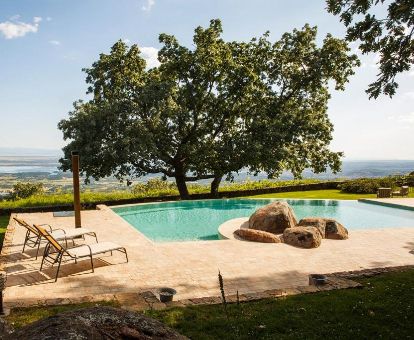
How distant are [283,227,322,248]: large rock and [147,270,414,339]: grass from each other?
184 inches

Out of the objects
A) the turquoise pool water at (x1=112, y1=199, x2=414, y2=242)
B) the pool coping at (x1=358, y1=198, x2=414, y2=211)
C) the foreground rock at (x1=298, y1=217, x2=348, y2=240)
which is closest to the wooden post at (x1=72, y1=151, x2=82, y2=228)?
the turquoise pool water at (x1=112, y1=199, x2=414, y2=242)

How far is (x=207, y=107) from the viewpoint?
25.5 meters

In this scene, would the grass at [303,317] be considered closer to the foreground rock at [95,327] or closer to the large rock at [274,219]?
the foreground rock at [95,327]

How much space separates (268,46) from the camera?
25781mm

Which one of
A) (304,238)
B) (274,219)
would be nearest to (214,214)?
(274,219)

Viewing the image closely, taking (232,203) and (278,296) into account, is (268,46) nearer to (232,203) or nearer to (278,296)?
(232,203)

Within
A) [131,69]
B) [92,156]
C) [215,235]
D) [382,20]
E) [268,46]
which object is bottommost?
[215,235]

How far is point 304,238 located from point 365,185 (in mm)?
18082

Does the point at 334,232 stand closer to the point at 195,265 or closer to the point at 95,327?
the point at 195,265

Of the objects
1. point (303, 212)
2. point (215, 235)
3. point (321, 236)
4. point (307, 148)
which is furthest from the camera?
point (307, 148)

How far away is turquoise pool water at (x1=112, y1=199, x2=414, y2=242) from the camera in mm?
16672

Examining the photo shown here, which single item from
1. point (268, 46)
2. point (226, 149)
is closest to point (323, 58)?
point (268, 46)

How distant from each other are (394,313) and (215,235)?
10050 mm

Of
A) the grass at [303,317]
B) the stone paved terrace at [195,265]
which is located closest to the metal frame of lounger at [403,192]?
the stone paved terrace at [195,265]
